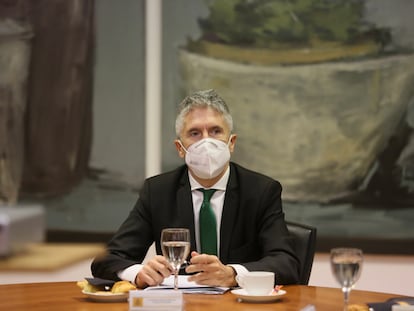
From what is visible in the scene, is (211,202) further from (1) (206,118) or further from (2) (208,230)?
(1) (206,118)

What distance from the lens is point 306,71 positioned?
11.1ft

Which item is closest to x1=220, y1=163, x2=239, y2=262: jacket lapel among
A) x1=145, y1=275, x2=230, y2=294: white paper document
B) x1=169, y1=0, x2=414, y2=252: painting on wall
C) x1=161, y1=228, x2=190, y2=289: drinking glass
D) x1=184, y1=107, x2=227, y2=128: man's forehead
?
x1=184, y1=107, x2=227, y2=128: man's forehead

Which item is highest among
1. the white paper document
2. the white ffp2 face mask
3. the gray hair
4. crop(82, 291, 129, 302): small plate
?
the gray hair

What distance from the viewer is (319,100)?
3.36 meters

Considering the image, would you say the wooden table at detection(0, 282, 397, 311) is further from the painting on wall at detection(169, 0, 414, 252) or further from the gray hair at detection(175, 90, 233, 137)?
the painting on wall at detection(169, 0, 414, 252)

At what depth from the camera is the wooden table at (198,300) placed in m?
1.66

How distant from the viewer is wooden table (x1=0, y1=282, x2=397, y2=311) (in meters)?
1.66

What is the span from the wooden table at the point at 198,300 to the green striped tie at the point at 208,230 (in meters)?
0.43

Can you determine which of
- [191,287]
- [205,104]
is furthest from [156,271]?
[205,104]

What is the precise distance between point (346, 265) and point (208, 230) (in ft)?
3.20

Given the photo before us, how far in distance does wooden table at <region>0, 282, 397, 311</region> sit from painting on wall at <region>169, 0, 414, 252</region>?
1.48 m

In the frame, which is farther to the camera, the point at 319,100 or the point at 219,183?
the point at 319,100

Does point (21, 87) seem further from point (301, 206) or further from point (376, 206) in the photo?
point (376, 206)

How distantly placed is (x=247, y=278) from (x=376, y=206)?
69.2 inches
